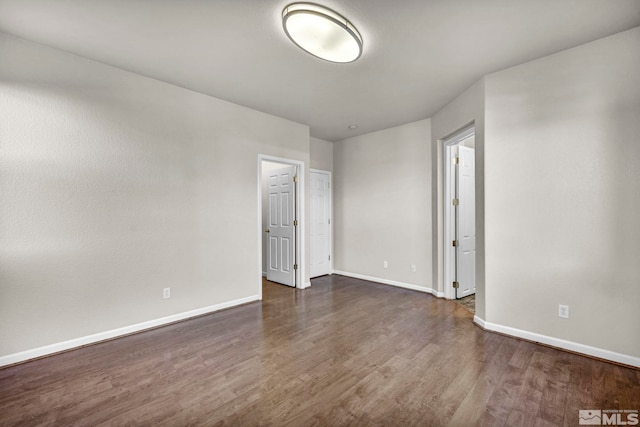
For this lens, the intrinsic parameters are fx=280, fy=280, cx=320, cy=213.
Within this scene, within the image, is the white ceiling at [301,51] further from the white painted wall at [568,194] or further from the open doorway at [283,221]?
the open doorway at [283,221]

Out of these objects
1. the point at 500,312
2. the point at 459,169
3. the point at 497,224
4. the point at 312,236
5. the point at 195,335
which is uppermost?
the point at 459,169

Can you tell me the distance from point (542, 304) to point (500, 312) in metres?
0.38

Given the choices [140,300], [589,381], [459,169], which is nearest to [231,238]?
[140,300]

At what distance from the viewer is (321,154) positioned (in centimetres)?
556

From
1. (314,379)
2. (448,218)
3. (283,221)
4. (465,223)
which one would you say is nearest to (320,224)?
(283,221)

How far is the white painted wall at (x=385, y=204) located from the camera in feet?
14.7

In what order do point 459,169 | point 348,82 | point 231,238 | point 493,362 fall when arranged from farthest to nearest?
point 459,169, point 231,238, point 348,82, point 493,362

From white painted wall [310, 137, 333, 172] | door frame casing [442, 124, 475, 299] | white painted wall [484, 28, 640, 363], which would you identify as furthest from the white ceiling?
white painted wall [310, 137, 333, 172]

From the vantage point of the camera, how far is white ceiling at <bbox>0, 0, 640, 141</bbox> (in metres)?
2.00

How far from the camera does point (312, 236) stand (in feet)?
A: 17.6

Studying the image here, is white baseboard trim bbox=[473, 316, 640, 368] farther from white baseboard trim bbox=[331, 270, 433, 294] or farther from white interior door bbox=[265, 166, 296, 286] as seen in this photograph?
white interior door bbox=[265, 166, 296, 286]

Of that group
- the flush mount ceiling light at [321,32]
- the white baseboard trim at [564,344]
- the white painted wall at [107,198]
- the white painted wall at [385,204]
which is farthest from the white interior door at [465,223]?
the white painted wall at [107,198]

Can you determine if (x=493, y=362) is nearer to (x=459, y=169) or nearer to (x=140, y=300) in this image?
(x=459, y=169)

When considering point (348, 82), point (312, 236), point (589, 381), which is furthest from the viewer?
point (312, 236)
